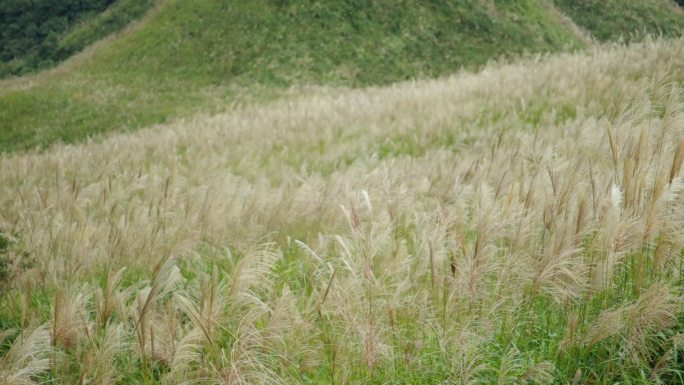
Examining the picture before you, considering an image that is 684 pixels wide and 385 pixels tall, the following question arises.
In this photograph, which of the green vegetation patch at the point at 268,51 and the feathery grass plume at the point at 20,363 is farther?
the green vegetation patch at the point at 268,51

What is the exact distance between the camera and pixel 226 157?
8.26m

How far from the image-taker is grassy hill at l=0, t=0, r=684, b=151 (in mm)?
26266

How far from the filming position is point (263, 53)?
2961 centimetres

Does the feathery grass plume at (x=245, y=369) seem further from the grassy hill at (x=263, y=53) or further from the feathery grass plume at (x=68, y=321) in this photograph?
the grassy hill at (x=263, y=53)

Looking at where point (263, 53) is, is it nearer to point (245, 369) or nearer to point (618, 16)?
point (245, 369)

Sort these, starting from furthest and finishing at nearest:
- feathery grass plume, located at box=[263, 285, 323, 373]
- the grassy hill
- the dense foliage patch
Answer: the dense foliage patch < the grassy hill < feathery grass plume, located at box=[263, 285, 323, 373]

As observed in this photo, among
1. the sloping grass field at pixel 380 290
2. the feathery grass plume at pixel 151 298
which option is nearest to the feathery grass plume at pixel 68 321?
the sloping grass field at pixel 380 290

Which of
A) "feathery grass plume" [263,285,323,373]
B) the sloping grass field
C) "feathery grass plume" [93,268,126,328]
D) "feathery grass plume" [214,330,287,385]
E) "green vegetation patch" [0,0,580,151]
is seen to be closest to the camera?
"feathery grass plume" [214,330,287,385]

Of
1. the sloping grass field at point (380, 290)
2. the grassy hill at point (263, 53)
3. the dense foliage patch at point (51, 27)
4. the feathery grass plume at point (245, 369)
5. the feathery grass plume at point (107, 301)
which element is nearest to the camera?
the feathery grass plume at point (245, 369)

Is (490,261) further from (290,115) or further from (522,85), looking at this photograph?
(290,115)

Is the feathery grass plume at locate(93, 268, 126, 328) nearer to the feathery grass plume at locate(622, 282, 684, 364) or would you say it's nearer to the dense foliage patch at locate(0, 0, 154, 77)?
the feathery grass plume at locate(622, 282, 684, 364)

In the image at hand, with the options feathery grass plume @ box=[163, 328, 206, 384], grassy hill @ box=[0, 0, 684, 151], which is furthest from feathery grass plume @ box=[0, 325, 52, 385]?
grassy hill @ box=[0, 0, 684, 151]

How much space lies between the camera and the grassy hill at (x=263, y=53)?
26266mm

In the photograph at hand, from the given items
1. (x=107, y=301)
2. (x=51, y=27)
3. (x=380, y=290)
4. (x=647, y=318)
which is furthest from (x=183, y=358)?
(x=51, y=27)
